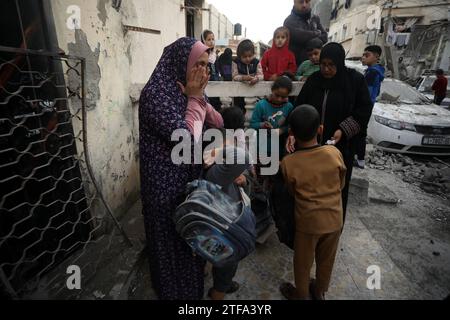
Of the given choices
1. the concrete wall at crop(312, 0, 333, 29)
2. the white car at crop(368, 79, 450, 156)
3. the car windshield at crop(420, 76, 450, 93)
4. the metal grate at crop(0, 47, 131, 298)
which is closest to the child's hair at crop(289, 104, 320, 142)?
the metal grate at crop(0, 47, 131, 298)

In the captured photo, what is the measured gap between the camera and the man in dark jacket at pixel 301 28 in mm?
3469

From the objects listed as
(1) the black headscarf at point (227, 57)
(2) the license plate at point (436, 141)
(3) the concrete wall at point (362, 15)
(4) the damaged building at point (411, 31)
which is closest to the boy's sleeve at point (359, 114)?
(1) the black headscarf at point (227, 57)

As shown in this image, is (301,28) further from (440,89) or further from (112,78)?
(440,89)

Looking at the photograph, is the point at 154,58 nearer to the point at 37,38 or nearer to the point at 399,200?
the point at 37,38

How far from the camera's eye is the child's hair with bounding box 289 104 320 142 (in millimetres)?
1641

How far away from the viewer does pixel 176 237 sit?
1646mm

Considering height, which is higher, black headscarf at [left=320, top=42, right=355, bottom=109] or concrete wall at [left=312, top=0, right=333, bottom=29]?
concrete wall at [left=312, top=0, right=333, bottom=29]

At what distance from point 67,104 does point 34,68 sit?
28 centimetres

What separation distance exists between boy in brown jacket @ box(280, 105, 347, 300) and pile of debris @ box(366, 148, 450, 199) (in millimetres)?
3513

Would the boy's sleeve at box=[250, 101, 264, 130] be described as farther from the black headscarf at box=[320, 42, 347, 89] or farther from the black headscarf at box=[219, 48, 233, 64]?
the black headscarf at box=[219, 48, 233, 64]

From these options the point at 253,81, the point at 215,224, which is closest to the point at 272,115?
the point at 253,81

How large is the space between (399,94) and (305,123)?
6.12 meters

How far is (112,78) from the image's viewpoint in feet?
7.56
